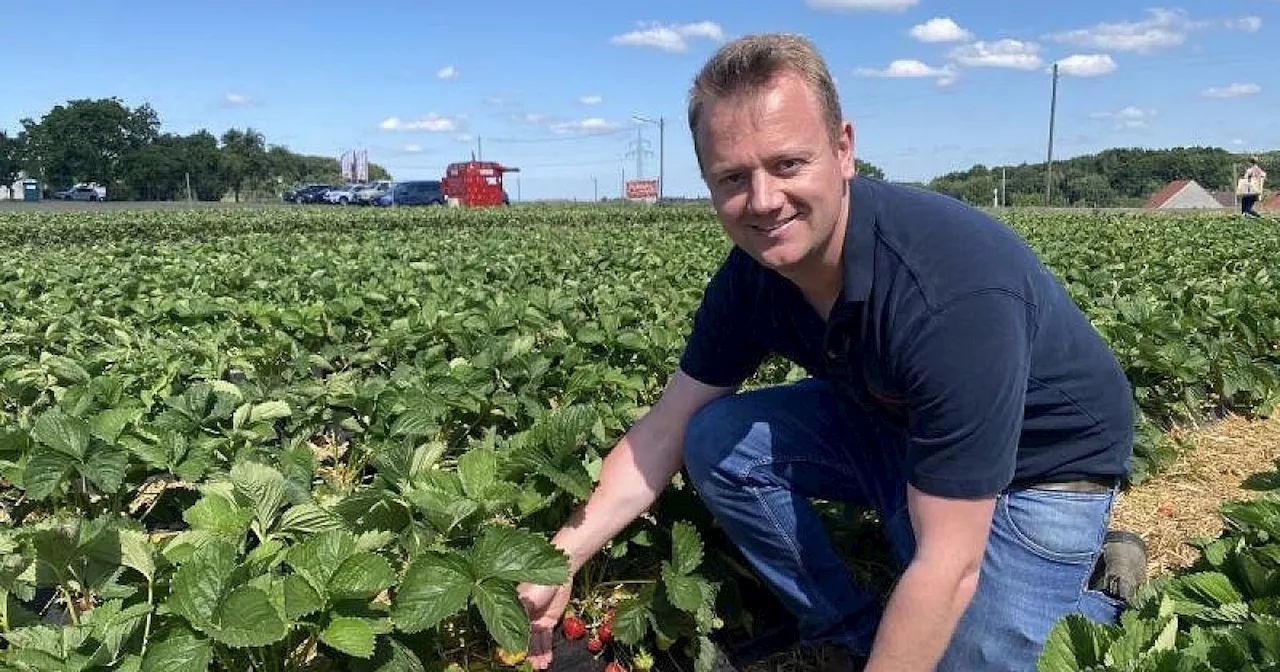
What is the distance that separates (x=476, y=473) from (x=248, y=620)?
0.61 metres

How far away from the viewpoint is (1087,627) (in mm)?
1679

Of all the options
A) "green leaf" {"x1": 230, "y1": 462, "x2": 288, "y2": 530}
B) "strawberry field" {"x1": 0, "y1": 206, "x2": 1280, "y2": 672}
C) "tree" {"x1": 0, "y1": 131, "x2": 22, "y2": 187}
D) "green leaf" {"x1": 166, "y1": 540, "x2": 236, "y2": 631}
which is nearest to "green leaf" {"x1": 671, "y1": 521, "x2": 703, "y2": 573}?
"strawberry field" {"x1": 0, "y1": 206, "x2": 1280, "y2": 672}

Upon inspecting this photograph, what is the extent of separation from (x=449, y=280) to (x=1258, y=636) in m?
5.52

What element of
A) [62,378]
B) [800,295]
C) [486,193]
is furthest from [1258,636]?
[486,193]

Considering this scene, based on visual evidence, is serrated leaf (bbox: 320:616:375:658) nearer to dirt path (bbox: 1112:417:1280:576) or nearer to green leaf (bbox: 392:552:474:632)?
green leaf (bbox: 392:552:474:632)

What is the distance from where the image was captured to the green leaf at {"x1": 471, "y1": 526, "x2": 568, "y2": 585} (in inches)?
73.7

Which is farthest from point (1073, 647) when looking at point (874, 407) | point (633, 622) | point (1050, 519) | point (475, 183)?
point (475, 183)

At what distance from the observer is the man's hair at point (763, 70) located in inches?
75.0

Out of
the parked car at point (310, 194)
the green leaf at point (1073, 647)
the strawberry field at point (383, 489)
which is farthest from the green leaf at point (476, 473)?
the parked car at point (310, 194)

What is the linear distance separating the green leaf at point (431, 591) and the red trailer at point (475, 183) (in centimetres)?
3582

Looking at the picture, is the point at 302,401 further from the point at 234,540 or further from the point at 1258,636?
the point at 1258,636

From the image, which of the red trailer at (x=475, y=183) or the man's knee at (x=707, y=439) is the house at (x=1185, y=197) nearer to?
the red trailer at (x=475, y=183)

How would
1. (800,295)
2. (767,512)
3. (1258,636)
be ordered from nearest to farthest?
(1258,636)
(800,295)
(767,512)

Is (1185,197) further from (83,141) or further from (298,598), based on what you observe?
(83,141)
